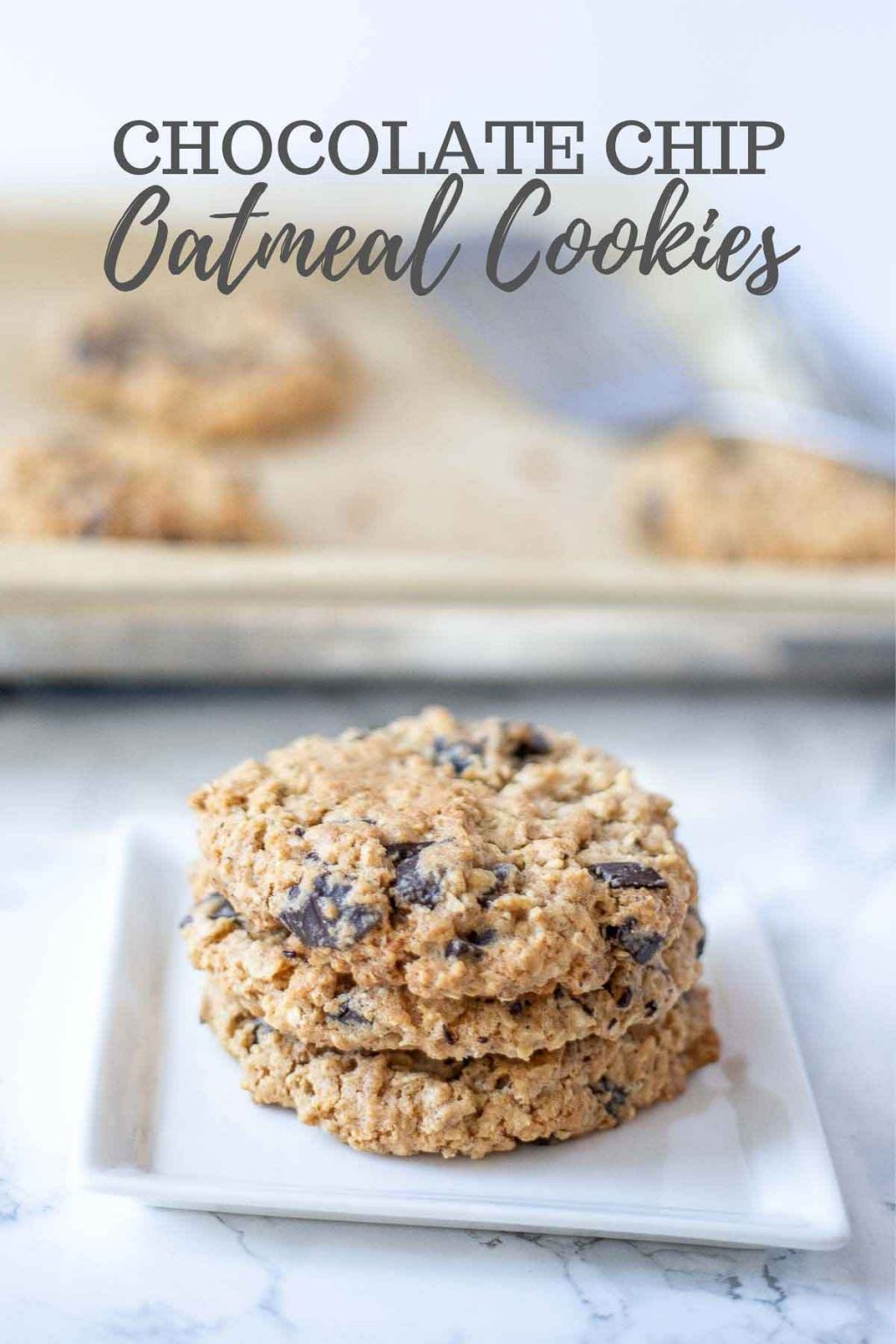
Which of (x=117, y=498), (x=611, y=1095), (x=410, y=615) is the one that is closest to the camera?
(x=611, y=1095)

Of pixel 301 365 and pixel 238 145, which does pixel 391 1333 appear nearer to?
pixel 301 365

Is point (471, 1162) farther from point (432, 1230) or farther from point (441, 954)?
point (441, 954)

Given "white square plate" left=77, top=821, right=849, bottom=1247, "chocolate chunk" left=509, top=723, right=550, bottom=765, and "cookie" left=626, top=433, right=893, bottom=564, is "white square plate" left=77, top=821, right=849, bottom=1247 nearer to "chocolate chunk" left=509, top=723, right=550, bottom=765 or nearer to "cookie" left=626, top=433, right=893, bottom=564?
"chocolate chunk" left=509, top=723, right=550, bottom=765

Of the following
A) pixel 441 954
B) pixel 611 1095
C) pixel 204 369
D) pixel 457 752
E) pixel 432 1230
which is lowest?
pixel 432 1230

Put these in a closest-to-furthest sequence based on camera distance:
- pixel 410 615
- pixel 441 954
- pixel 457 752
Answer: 1. pixel 441 954
2. pixel 457 752
3. pixel 410 615

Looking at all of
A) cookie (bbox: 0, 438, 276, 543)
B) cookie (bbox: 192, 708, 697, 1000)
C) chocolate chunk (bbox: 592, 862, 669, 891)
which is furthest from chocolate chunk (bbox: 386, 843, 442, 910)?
cookie (bbox: 0, 438, 276, 543)

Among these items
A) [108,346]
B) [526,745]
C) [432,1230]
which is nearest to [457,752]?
[526,745]

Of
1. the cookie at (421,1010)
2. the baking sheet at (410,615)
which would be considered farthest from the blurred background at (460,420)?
the cookie at (421,1010)

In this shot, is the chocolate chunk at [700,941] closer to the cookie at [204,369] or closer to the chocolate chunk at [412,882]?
Result: the chocolate chunk at [412,882]
